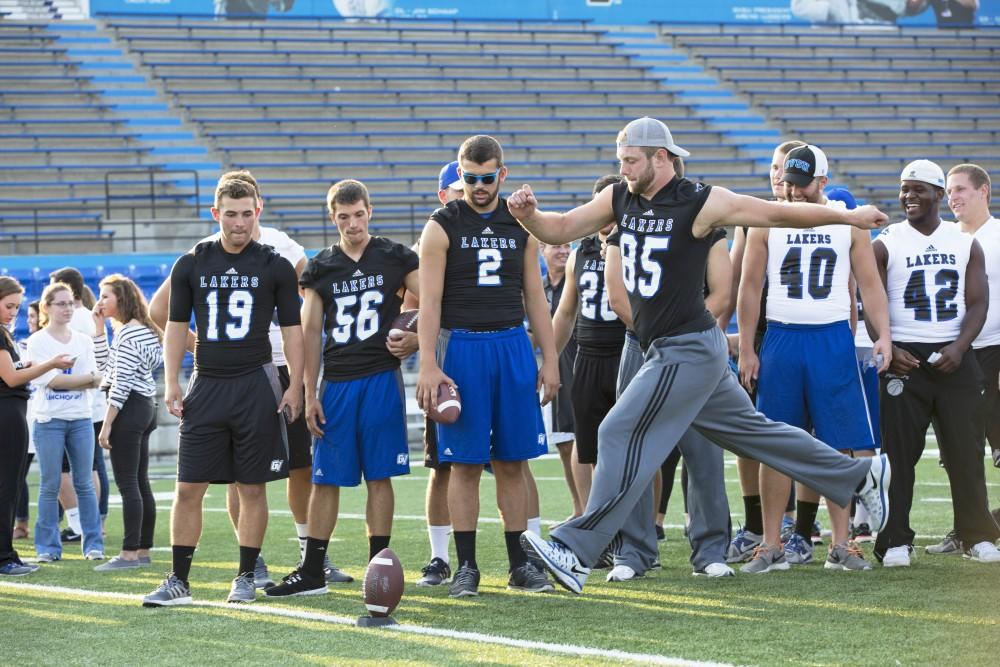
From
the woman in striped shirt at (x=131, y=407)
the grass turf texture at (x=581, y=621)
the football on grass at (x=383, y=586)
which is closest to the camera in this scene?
the grass turf texture at (x=581, y=621)

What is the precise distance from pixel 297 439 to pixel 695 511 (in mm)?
2074

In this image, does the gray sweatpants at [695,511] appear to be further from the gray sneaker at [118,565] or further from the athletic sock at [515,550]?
the gray sneaker at [118,565]

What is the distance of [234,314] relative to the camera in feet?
19.6

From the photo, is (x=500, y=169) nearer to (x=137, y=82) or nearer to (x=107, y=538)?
(x=107, y=538)

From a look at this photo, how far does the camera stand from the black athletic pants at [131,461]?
300 inches

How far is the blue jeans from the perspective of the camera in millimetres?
8078

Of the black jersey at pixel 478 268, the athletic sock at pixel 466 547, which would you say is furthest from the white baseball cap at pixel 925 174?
the athletic sock at pixel 466 547

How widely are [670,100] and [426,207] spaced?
284 inches

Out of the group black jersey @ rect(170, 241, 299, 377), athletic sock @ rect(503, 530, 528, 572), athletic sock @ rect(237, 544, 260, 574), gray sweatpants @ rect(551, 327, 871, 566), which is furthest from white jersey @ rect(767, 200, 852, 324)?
athletic sock @ rect(237, 544, 260, 574)

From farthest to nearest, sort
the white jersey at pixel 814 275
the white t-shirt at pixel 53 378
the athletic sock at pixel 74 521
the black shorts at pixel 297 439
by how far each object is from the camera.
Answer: the athletic sock at pixel 74 521, the white t-shirt at pixel 53 378, the black shorts at pixel 297 439, the white jersey at pixel 814 275

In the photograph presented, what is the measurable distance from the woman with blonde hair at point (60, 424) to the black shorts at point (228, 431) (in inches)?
95.9

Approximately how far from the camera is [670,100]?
2636cm

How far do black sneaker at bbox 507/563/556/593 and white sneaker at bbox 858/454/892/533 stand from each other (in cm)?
148

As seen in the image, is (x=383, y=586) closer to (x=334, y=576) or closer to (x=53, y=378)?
(x=334, y=576)
